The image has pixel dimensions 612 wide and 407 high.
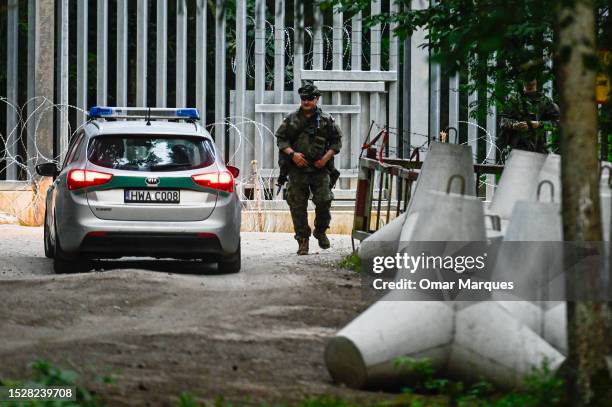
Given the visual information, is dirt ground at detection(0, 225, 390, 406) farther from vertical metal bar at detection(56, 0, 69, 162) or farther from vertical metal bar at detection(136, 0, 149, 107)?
vertical metal bar at detection(136, 0, 149, 107)

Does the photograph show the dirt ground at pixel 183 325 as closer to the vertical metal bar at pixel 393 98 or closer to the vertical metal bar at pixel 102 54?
the vertical metal bar at pixel 102 54

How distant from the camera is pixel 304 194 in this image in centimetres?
1499

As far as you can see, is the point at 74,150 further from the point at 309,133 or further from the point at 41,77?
the point at 41,77

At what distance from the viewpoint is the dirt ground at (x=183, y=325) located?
6.81 m

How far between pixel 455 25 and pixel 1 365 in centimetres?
537

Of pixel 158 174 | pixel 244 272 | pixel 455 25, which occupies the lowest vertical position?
pixel 244 272

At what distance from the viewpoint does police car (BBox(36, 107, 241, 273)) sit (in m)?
12.3

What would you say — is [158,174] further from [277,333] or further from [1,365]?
[1,365]

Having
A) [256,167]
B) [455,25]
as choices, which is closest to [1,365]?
[455,25]

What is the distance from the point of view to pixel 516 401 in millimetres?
6188

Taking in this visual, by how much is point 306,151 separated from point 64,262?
10.6 feet

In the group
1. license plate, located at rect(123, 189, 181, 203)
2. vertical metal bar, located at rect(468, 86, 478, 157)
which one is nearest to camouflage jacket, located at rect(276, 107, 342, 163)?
license plate, located at rect(123, 189, 181, 203)

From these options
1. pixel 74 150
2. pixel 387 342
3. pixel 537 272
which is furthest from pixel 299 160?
pixel 387 342

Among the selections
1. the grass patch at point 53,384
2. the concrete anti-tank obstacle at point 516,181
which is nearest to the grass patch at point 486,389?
the grass patch at point 53,384
